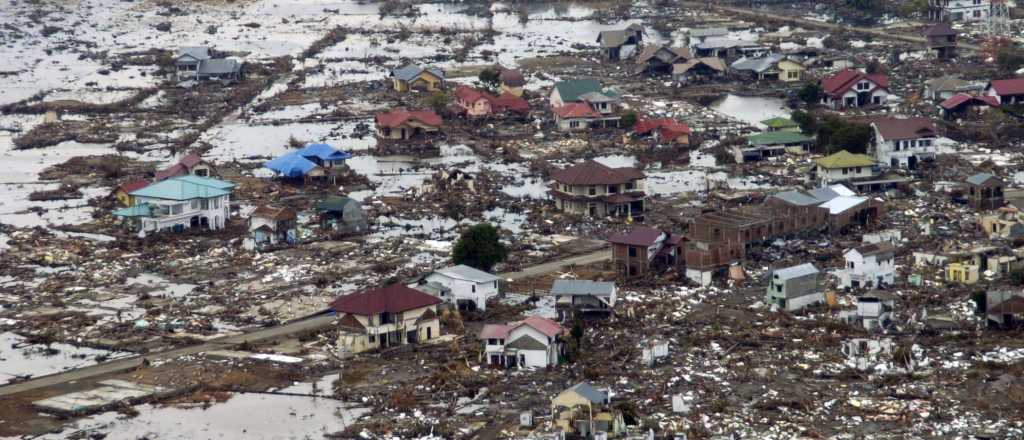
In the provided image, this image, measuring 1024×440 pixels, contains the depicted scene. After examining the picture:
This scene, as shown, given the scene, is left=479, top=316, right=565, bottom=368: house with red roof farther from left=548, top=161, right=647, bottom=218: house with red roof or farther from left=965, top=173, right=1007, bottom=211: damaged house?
left=965, top=173, right=1007, bottom=211: damaged house

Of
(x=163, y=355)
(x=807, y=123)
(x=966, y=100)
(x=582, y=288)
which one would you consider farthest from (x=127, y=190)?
(x=966, y=100)

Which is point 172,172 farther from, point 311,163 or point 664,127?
point 664,127

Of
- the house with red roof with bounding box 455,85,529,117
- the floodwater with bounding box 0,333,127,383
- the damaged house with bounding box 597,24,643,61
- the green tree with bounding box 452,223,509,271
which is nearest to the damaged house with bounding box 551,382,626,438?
the green tree with bounding box 452,223,509,271

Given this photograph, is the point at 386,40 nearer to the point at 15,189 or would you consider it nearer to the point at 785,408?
the point at 15,189

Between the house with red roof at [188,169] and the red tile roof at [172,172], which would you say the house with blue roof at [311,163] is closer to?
the house with red roof at [188,169]

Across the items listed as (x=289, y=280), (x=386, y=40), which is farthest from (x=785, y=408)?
(x=386, y=40)

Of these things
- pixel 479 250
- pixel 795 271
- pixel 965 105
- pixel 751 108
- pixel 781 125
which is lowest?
pixel 751 108
